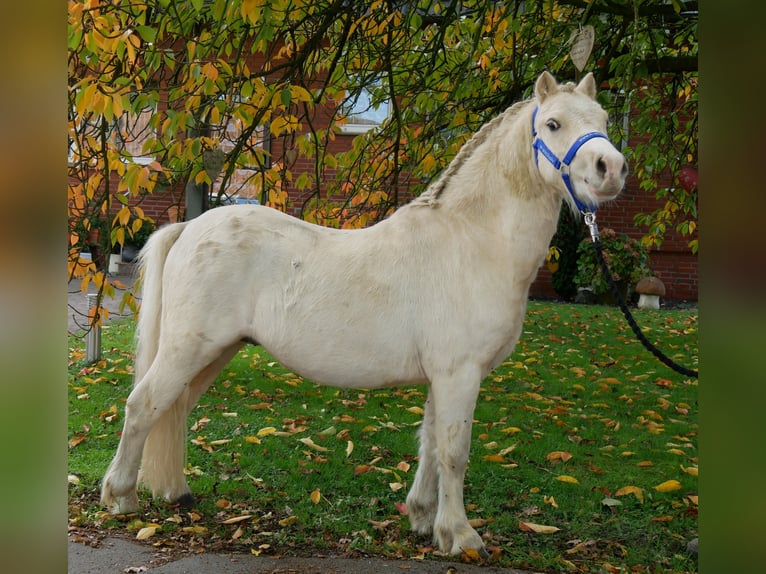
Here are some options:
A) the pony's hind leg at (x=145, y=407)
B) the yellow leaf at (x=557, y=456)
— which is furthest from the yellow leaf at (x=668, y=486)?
the pony's hind leg at (x=145, y=407)

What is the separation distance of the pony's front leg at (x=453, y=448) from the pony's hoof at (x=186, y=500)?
5.00 ft

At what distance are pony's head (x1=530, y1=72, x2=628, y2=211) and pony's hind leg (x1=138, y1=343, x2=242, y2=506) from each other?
1901mm

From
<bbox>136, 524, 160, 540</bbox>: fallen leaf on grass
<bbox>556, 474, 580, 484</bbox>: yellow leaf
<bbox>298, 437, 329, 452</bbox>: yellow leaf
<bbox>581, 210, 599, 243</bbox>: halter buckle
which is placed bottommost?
<bbox>298, 437, 329, 452</bbox>: yellow leaf

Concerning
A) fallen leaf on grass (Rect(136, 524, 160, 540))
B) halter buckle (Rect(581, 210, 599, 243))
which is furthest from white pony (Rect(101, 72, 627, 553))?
halter buckle (Rect(581, 210, 599, 243))

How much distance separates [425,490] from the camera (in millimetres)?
3623

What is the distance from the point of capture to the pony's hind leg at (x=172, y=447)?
12.0 feet

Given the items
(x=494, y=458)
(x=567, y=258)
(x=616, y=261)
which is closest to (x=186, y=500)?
(x=494, y=458)

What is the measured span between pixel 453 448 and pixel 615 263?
998 centimetres

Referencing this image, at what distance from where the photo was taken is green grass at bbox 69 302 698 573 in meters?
3.59

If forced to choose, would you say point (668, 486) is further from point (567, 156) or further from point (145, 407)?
point (145, 407)

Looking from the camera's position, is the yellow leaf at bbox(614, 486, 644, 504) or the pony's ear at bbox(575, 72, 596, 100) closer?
the pony's ear at bbox(575, 72, 596, 100)

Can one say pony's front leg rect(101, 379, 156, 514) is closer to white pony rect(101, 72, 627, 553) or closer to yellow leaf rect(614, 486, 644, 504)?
white pony rect(101, 72, 627, 553)
